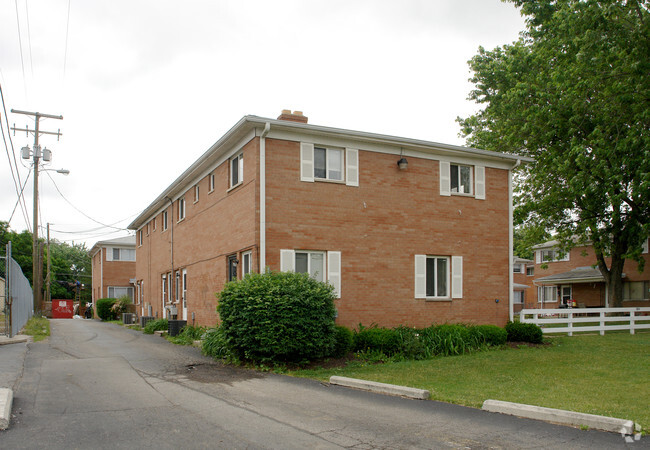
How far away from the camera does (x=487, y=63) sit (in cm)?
2705

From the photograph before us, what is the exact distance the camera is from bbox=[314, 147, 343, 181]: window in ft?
53.2

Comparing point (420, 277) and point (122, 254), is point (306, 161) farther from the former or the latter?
point (122, 254)

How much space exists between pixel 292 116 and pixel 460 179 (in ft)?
20.5

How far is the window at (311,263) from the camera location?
15766 millimetres

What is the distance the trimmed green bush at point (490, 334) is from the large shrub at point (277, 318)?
17.4 feet

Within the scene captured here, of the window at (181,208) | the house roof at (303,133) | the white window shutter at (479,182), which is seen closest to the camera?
the house roof at (303,133)

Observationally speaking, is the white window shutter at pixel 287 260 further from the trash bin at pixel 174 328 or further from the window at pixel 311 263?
the trash bin at pixel 174 328

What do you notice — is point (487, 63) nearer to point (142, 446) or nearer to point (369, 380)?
point (369, 380)

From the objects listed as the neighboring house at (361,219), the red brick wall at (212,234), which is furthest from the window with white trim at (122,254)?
the neighboring house at (361,219)

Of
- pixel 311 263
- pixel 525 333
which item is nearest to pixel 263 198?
pixel 311 263

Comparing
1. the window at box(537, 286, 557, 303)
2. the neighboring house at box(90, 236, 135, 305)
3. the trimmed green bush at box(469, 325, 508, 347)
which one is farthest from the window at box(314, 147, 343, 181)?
the window at box(537, 286, 557, 303)

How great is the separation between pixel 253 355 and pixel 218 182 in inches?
294

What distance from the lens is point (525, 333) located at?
58.0 feet

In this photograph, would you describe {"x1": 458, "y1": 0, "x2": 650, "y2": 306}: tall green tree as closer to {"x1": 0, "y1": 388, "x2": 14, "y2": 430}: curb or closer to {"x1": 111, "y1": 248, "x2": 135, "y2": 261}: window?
{"x1": 0, "y1": 388, "x2": 14, "y2": 430}: curb
